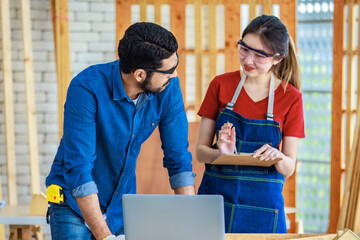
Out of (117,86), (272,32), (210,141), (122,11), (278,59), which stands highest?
(122,11)

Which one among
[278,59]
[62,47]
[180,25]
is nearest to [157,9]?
[180,25]

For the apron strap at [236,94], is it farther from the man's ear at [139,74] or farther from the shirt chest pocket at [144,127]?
the man's ear at [139,74]

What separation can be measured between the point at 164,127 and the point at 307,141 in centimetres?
A: 373

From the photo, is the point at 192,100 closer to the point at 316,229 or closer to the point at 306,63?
the point at 306,63

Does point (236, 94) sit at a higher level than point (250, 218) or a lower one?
higher

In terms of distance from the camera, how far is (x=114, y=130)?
7.75 ft

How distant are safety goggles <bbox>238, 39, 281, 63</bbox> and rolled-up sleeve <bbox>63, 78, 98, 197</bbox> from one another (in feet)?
2.88

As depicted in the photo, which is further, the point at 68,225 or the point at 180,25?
the point at 180,25

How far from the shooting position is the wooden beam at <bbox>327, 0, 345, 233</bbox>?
18.2 feet

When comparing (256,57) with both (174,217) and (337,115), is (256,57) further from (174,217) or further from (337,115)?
(337,115)

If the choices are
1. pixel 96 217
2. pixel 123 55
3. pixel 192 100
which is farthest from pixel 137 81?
pixel 192 100

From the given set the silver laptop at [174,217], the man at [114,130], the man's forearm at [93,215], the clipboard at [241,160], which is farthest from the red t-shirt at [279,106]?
the silver laptop at [174,217]

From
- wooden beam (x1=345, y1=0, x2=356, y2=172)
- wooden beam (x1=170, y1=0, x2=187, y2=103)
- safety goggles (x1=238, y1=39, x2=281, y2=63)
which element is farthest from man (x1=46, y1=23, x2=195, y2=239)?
wooden beam (x1=345, y1=0, x2=356, y2=172)

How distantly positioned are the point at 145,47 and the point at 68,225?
2.81 feet
